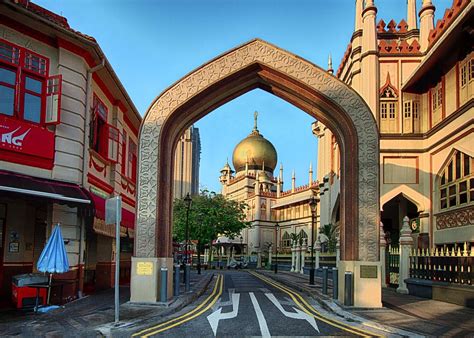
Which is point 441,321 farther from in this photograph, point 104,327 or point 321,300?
point 104,327

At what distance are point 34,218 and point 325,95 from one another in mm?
10057

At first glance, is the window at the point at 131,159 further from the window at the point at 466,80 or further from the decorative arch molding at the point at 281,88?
the window at the point at 466,80

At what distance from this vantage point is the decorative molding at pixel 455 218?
2056 cm

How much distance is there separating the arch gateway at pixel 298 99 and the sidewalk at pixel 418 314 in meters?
0.74

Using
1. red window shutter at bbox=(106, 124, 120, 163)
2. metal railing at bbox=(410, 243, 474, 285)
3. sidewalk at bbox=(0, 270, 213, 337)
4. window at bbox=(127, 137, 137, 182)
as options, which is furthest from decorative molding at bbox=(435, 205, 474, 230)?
window at bbox=(127, 137, 137, 182)

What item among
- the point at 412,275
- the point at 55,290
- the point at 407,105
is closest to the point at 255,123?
the point at 407,105

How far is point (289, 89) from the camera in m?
16.2

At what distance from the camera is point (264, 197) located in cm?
7006

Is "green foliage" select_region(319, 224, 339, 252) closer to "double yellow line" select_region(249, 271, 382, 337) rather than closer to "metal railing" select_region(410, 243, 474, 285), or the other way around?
"metal railing" select_region(410, 243, 474, 285)

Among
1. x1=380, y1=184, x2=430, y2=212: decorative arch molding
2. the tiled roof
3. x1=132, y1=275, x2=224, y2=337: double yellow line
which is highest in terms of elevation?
the tiled roof

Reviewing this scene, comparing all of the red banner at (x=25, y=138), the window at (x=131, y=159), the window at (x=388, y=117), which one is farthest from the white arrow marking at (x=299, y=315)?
the window at (x=388, y=117)

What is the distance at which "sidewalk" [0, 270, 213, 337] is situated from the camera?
9922 mm

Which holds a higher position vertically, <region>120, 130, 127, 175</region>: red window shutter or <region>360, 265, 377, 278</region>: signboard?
<region>120, 130, 127, 175</region>: red window shutter

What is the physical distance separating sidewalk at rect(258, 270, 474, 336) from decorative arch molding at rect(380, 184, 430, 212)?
9.47m
